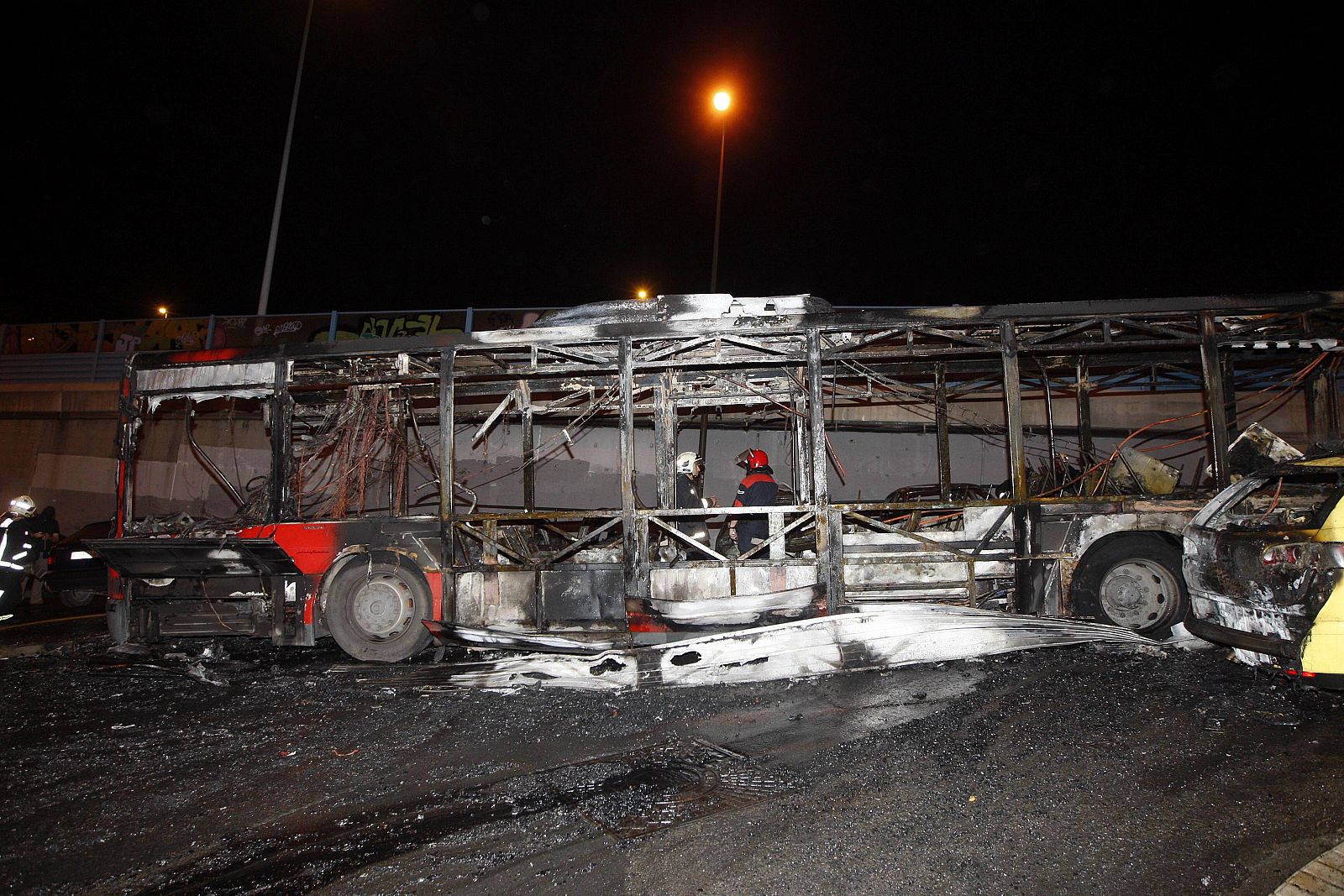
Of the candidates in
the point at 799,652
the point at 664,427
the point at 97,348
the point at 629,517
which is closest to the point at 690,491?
the point at 664,427

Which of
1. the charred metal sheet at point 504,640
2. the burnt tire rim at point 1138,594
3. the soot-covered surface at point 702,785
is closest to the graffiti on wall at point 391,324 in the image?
the charred metal sheet at point 504,640

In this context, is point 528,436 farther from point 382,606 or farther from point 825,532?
point 825,532

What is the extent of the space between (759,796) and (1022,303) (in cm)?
567

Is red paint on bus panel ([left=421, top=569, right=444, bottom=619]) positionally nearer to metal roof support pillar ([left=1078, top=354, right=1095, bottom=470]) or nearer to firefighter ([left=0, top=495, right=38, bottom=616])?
firefighter ([left=0, top=495, right=38, bottom=616])

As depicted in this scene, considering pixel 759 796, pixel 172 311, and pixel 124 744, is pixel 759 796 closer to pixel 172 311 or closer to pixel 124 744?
pixel 124 744

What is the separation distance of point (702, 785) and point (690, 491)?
4.46 meters

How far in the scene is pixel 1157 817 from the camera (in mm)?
3172

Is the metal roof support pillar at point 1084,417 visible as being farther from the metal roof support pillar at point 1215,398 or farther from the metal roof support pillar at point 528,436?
the metal roof support pillar at point 528,436

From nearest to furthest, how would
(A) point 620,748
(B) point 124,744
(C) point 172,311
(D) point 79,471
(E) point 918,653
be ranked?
(A) point 620,748 → (B) point 124,744 → (E) point 918,653 → (D) point 79,471 → (C) point 172,311

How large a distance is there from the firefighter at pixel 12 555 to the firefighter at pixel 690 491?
25.6 feet

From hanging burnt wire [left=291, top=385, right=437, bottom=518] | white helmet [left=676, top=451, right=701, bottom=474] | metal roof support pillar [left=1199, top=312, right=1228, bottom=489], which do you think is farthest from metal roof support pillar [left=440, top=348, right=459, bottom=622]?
metal roof support pillar [left=1199, top=312, right=1228, bottom=489]

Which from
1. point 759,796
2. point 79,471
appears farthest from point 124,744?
point 79,471

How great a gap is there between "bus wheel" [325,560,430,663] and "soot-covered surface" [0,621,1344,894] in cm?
94

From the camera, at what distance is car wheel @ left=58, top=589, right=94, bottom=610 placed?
35.7 feet
